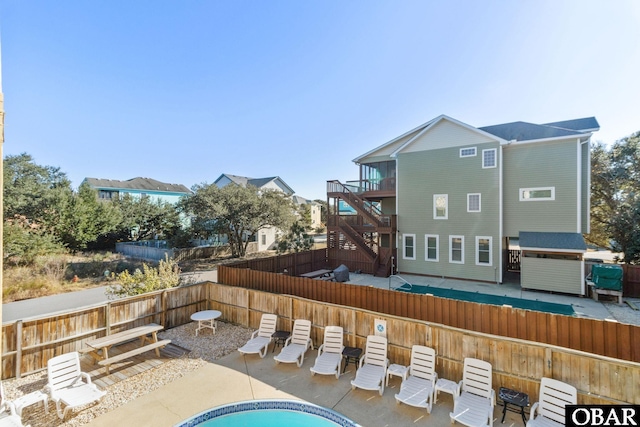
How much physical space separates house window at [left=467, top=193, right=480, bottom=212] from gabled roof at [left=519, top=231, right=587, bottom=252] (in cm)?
271

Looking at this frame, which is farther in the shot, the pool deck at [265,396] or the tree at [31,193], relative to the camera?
the tree at [31,193]

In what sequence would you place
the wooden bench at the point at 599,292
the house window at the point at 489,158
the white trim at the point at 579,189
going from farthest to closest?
the house window at the point at 489,158 → the white trim at the point at 579,189 → the wooden bench at the point at 599,292

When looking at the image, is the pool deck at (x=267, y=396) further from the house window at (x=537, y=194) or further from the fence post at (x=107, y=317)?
the house window at (x=537, y=194)

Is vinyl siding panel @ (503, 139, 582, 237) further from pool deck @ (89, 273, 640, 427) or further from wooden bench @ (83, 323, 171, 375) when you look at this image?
wooden bench @ (83, 323, 171, 375)

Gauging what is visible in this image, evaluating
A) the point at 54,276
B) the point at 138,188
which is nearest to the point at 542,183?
the point at 54,276

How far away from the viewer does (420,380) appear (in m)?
6.46

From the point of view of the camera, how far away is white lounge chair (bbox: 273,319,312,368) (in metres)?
7.64

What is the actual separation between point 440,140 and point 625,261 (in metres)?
13.7

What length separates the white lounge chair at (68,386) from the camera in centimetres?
577

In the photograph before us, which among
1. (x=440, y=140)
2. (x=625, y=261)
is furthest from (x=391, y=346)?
(x=625, y=261)

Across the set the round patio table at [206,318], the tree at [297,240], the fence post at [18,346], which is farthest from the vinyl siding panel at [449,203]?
the fence post at [18,346]

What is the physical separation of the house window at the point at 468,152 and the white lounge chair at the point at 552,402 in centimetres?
1468

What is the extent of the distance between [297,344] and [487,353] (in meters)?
4.72

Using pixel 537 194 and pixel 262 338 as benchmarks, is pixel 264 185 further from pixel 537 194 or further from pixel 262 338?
A: pixel 262 338
